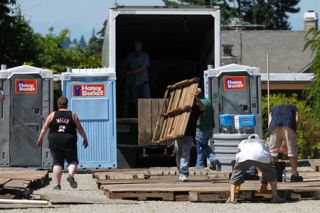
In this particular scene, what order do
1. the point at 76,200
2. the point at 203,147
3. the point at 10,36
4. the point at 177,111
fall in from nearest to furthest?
the point at 76,200, the point at 177,111, the point at 203,147, the point at 10,36

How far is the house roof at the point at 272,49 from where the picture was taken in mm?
62312

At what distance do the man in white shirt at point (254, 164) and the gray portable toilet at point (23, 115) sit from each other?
9079mm

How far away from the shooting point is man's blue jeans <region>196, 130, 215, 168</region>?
2348 centimetres

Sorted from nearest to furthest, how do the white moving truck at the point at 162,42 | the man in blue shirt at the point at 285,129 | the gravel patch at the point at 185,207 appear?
the gravel patch at the point at 185,207, the man in blue shirt at the point at 285,129, the white moving truck at the point at 162,42

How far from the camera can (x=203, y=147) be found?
23625 millimetres

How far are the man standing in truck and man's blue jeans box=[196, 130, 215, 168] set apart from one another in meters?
2.98

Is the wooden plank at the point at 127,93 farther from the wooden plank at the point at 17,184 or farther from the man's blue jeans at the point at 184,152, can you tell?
the wooden plank at the point at 17,184

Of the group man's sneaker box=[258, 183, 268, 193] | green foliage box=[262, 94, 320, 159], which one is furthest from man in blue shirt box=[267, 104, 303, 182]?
green foliage box=[262, 94, 320, 159]

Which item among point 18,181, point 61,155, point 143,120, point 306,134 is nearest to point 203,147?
point 143,120

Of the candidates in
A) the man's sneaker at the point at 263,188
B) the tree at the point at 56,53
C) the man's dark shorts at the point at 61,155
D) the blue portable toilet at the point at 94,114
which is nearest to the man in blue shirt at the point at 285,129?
the man's sneaker at the point at 263,188

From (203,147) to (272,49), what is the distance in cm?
4217

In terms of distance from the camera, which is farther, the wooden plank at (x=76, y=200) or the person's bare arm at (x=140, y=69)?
the person's bare arm at (x=140, y=69)

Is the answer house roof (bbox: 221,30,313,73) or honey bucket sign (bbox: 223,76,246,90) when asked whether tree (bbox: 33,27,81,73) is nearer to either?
house roof (bbox: 221,30,313,73)

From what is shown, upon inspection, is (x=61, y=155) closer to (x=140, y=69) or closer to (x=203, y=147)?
(x=203, y=147)
